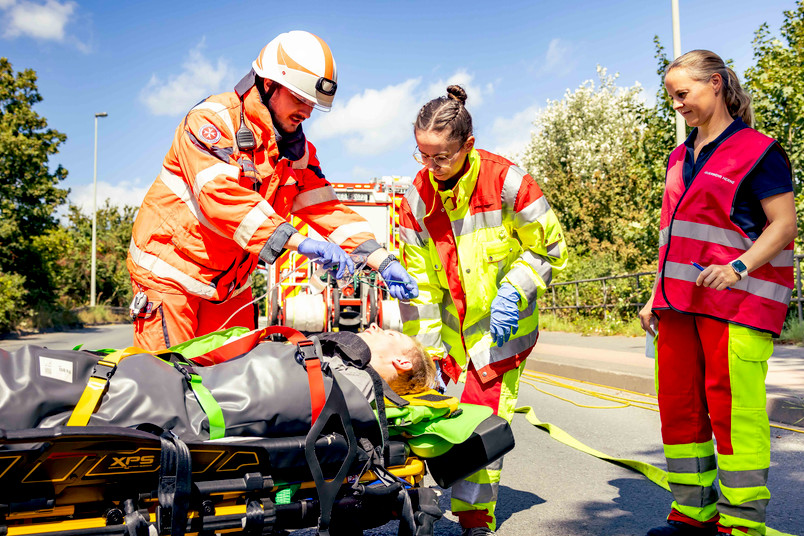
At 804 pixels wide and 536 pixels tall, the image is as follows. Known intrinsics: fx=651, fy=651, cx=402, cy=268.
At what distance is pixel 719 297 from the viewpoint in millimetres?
2607

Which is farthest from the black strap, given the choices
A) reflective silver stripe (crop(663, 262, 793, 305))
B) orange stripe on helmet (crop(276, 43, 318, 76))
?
reflective silver stripe (crop(663, 262, 793, 305))

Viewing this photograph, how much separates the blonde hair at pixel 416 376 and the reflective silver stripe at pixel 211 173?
1098mm

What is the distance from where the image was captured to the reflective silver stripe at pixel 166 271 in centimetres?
297

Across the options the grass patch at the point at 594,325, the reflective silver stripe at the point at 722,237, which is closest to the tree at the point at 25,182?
the grass patch at the point at 594,325

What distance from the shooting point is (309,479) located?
2203 millimetres

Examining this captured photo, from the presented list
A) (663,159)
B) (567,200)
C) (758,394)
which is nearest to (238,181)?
(758,394)

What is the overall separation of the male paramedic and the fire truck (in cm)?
653

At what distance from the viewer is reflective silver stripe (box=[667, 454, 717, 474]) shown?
275cm

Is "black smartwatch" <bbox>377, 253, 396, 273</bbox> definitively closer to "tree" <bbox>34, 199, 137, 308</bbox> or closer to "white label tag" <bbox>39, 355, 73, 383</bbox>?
"white label tag" <bbox>39, 355, 73, 383</bbox>

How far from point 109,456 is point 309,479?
65cm

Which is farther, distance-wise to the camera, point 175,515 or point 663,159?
point 663,159

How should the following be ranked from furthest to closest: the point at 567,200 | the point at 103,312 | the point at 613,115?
1. the point at 613,115
2. the point at 103,312
3. the point at 567,200

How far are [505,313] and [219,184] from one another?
4.48 feet

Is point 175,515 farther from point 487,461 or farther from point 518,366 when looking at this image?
point 518,366
